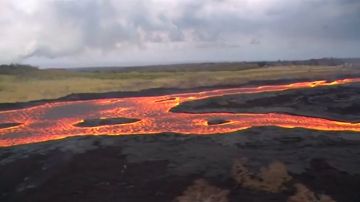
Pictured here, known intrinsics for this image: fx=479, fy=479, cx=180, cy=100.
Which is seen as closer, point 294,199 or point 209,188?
point 294,199

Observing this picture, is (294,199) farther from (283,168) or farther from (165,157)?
(165,157)

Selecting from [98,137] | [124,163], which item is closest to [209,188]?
[124,163]

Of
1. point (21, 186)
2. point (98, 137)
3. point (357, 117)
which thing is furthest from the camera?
point (357, 117)

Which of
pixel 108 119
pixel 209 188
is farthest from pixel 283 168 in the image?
pixel 108 119

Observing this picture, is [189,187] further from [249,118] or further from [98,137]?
[249,118]

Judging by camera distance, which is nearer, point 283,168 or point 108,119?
point 283,168

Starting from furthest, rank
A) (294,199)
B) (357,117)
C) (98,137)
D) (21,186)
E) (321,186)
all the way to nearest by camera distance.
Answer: (357,117) < (98,137) < (21,186) < (321,186) < (294,199)
